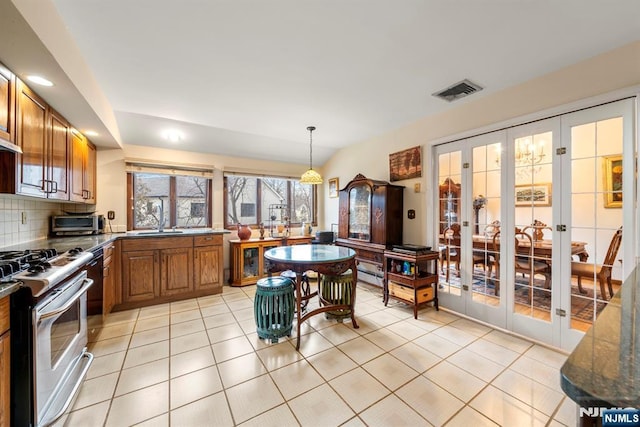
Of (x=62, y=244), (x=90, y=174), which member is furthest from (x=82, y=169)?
(x=62, y=244)

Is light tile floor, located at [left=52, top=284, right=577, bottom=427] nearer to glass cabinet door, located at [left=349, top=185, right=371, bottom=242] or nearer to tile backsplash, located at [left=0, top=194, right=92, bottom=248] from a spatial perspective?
tile backsplash, located at [left=0, top=194, right=92, bottom=248]

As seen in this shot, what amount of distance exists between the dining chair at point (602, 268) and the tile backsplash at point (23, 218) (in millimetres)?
4696

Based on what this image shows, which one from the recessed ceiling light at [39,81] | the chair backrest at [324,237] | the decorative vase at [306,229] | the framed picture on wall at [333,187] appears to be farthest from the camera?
the framed picture on wall at [333,187]

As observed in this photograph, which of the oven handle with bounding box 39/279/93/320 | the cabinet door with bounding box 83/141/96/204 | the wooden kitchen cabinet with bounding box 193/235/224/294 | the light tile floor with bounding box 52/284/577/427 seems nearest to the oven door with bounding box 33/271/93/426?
the oven handle with bounding box 39/279/93/320

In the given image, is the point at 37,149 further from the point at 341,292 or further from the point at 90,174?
the point at 341,292

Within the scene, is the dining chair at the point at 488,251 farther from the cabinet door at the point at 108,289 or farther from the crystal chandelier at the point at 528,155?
the cabinet door at the point at 108,289

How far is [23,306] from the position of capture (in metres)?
1.22

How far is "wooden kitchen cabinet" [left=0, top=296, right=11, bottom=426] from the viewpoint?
1.11 metres

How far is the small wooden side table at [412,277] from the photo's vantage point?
2.95 m

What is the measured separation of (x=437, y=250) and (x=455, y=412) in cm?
197

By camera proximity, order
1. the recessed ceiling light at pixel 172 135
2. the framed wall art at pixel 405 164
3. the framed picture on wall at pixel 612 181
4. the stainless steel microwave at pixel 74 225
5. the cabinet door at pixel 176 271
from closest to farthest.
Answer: the framed picture on wall at pixel 612 181 < the stainless steel microwave at pixel 74 225 < the cabinet door at pixel 176 271 < the framed wall art at pixel 405 164 < the recessed ceiling light at pixel 172 135

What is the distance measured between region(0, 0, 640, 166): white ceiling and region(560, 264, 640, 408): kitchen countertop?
1.82 m

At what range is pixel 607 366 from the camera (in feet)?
1.69

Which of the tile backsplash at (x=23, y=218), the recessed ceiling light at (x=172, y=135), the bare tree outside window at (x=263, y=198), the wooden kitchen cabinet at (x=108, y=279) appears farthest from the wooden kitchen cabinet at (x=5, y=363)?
the bare tree outside window at (x=263, y=198)
